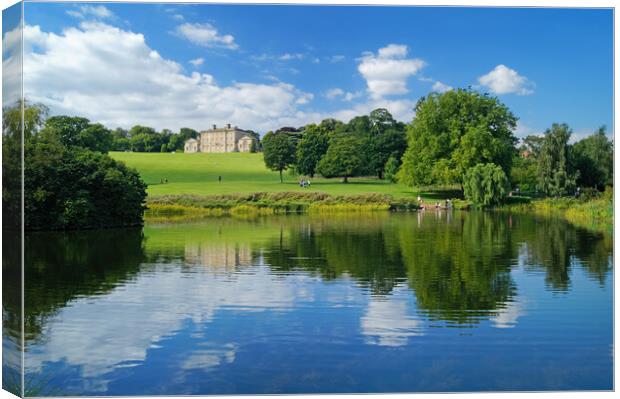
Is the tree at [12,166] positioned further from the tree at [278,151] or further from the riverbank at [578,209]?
the tree at [278,151]

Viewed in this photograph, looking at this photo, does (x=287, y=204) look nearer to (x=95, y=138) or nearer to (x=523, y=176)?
(x=95, y=138)

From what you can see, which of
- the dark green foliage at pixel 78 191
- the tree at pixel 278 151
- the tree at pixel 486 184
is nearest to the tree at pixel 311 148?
the tree at pixel 278 151

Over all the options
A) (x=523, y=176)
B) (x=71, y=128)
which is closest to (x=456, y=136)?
(x=523, y=176)

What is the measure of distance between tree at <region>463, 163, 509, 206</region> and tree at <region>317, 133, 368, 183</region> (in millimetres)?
8375

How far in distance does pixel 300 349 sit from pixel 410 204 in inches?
1204

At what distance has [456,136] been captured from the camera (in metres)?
33.5

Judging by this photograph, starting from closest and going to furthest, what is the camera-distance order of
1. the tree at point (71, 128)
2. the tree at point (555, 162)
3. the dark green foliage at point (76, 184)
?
the dark green foliage at point (76, 184)
the tree at point (71, 128)
the tree at point (555, 162)

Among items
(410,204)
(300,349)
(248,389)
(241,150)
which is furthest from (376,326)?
(241,150)

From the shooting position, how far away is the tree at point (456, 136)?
32594 mm

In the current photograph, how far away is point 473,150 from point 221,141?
23.4 m

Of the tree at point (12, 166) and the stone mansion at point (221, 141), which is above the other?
the stone mansion at point (221, 141)

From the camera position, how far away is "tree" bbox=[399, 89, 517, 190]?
107 feet

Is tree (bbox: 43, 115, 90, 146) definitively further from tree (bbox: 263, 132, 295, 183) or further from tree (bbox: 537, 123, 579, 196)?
tree (bbox: 537, 123, 579, 196)

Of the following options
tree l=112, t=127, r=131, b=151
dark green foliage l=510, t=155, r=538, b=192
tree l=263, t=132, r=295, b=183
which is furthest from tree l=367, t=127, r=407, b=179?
tree l=112, t=127, r=131, b=151
